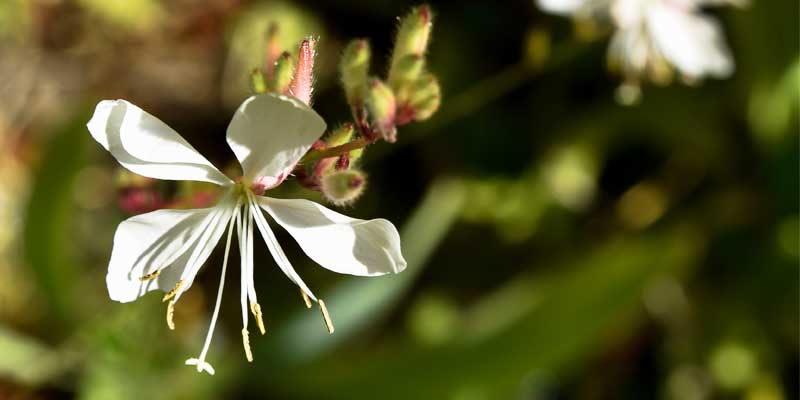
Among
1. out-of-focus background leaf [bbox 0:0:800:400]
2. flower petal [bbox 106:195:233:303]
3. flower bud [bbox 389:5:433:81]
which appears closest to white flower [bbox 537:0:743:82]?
out-of-focus background leaf [bbox 0:0:800:400]

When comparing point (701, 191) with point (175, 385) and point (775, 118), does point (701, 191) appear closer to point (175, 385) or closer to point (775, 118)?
point (775, 118)

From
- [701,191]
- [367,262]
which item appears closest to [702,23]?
[701,191]

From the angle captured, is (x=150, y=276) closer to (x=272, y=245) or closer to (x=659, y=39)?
(x=272, y=245)

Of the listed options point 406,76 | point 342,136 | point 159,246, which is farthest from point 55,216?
point 406,76

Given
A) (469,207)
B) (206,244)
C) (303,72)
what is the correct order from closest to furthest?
(303,72) < (206,244) < (469,207)

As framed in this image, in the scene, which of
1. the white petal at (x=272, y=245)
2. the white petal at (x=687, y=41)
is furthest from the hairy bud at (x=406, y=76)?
the white petal at (x=687, y=41)

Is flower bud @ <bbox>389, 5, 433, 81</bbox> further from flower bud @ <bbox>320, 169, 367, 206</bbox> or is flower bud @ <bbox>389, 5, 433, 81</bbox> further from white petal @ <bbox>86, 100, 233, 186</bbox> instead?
white petal @ <bbox>86, 100, 233, 186</bbox>
